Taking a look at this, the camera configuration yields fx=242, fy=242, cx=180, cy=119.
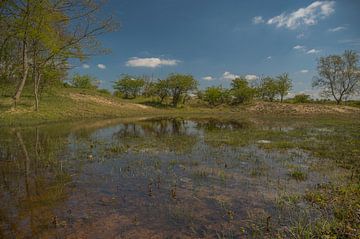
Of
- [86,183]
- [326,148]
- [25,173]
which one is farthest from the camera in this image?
[326,148]

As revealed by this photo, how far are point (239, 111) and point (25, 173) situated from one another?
66.5 meters

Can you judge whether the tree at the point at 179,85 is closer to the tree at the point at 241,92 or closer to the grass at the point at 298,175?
the tree at the point at 241,92

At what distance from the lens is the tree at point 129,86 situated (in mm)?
80062

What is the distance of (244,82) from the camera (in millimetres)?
83188

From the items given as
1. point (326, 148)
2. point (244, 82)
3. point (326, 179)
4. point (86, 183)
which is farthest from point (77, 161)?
point (244, 82)

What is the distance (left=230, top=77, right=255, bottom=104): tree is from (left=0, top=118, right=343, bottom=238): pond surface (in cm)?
6619

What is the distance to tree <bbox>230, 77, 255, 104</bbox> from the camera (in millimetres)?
76438

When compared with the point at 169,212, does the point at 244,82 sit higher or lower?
higher

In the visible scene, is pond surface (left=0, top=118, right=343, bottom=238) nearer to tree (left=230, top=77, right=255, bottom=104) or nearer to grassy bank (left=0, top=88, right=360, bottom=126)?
grassy bank (left=0, top=88, right=360, bottom=126)

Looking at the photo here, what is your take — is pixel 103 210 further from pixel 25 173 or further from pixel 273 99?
pixel 273 99

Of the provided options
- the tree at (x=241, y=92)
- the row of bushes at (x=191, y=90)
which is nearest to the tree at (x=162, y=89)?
the row of bushes at (x=191, y=90)

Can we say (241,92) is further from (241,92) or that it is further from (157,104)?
(157,104)

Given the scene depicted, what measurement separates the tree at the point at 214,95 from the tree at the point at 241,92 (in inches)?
153

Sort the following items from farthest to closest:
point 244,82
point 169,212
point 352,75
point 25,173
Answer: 1. point 244,82
2. point 352,75
3. point 25,173
4. point 169,212
